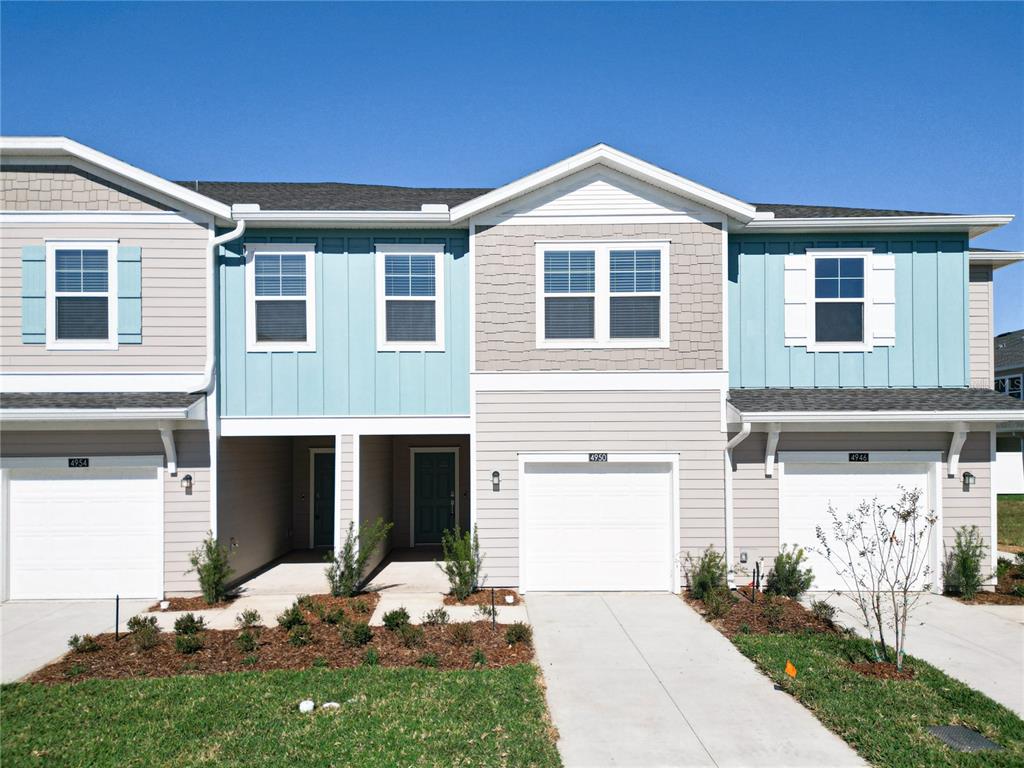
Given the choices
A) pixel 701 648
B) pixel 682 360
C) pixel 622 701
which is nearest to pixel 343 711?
pixel 622 701

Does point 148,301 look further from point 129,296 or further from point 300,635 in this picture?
point 300,635

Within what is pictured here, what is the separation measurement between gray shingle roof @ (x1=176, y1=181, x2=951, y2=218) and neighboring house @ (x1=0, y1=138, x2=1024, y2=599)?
0.69 metres

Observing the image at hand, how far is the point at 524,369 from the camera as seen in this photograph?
1023 cm

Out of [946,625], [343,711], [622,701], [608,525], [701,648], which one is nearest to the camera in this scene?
[343,711]

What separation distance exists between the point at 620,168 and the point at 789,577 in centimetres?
682

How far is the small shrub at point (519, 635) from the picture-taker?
306 inches

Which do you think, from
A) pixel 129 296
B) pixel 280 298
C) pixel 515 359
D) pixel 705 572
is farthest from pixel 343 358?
pixel 705 572

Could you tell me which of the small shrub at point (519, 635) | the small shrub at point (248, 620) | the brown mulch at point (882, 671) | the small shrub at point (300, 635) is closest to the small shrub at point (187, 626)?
the small shrub at point (248, 620)

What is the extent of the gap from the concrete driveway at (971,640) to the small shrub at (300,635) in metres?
7.01

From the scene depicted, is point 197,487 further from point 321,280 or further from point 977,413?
point 977,413

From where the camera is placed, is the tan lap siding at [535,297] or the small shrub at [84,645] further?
the tan lap siding at [535,297]

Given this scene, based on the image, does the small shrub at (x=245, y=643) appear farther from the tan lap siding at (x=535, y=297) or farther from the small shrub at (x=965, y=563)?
the small shrub at (x=965, y=563)

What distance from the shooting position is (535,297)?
10234 mm

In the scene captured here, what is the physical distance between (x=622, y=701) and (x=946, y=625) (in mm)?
5264
